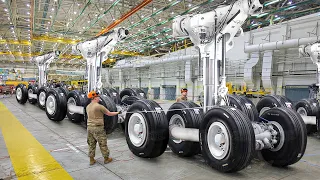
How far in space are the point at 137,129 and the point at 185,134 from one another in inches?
41.3

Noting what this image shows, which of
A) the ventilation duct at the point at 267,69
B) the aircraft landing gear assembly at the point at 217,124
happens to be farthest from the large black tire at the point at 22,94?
the ventilation duct at the point at 267,69

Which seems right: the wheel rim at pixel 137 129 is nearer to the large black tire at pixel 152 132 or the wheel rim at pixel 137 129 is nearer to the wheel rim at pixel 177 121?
the large black tire at pixel 152 132

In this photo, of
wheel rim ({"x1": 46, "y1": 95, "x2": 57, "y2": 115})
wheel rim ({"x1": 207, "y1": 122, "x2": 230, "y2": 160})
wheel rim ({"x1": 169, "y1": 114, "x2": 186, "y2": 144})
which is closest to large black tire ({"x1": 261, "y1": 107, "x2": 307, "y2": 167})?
wheel rim ({"x1": 207, "y1": 122, "x2": 230, "y2": 160})

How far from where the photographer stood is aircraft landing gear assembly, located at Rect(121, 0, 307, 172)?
4.03 metres

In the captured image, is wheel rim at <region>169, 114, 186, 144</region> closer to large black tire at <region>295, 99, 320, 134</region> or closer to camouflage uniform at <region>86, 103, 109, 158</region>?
camouflage uniform at <region>86, 103, 109, 158</region>

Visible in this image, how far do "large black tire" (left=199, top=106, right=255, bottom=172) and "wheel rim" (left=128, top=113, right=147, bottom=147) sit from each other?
54.5 inches

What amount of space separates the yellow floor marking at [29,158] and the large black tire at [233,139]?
8.32ft

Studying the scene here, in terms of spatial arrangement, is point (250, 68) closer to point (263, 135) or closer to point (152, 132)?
point (263, 135)

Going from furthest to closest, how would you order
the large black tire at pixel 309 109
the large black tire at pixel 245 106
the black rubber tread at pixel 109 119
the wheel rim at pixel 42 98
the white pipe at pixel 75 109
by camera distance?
the wheel rim at pixel 42 98 < the large black tire at pixel 309 109 < the white pipe at pixel 75 109 < the large black tire at pixel 245 106 < the black rubber tread at pixel 109 119

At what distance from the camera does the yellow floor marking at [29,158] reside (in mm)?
4188

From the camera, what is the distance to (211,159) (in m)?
4.34

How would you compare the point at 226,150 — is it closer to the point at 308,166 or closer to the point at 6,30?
the point at 308,166

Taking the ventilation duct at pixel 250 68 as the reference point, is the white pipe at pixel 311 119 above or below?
below

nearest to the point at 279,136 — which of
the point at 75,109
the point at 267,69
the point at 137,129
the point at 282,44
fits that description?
the point at 137,129
